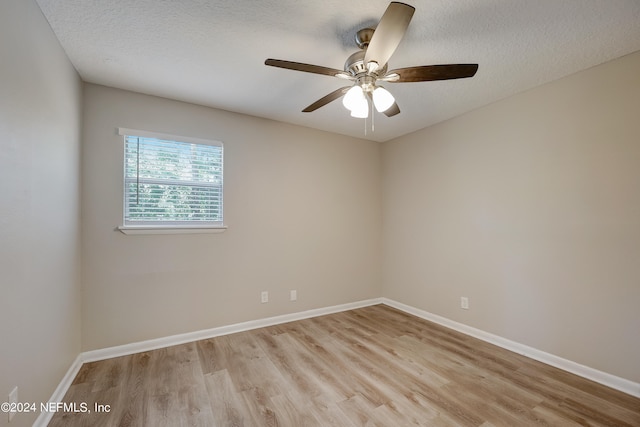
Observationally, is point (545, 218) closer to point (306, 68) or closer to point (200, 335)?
point (306, 68)

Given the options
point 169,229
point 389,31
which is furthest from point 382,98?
point 169,229

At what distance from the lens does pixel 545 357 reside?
242 cm

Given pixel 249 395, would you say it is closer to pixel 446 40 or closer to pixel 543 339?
pixel 543 339

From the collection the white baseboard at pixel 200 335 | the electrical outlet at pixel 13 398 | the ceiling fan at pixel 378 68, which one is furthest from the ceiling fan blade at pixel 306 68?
the white baseboard at pixel 200 335

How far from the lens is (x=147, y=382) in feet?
6.93

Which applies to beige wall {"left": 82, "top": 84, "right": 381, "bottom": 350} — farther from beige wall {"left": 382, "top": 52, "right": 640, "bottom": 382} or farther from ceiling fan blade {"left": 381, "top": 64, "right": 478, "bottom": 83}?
ceiling fan blade {"left": 381, "top": 64, "right": 478, "bottom": 83}

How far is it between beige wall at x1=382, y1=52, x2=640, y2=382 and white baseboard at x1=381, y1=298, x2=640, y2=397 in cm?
5

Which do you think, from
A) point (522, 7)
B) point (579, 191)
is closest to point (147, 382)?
point (522, 7)

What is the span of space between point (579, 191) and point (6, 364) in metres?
3.84

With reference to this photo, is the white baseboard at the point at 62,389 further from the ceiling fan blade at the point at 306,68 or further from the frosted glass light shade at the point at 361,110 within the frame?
the frosted glass light shade at the point at 361,110

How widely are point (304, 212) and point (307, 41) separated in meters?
2.06

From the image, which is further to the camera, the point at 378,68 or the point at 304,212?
the point at 304,212

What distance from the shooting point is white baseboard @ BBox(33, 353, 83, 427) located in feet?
5.32

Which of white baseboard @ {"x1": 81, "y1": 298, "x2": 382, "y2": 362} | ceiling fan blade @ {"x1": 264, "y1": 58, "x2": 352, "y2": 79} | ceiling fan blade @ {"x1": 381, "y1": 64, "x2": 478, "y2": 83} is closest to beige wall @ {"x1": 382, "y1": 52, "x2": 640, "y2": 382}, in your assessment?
white baseboard @ {"x1": 81, "y1": 298, "x2": 382, "y2": 362}
